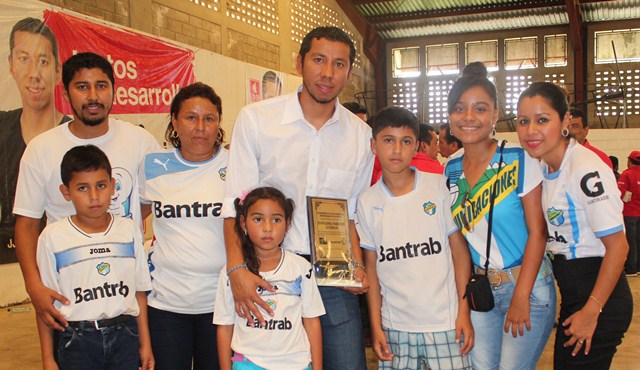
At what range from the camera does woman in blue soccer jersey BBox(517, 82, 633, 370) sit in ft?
6.64

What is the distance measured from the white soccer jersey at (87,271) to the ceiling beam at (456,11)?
1519 cm

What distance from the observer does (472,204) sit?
7.51 ft

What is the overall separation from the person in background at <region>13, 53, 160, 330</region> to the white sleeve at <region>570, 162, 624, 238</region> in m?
1.89

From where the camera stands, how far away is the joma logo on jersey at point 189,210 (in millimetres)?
2377

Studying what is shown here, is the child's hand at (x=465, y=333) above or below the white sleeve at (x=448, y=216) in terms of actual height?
below

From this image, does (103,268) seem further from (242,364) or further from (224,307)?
(242,364)

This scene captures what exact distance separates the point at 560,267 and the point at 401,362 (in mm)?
766

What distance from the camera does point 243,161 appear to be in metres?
2.32

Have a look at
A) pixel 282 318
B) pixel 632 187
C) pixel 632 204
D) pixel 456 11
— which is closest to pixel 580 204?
pixel 282 318

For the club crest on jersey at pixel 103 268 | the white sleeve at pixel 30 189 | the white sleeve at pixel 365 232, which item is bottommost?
the club crest on jersey at pixel 103 268

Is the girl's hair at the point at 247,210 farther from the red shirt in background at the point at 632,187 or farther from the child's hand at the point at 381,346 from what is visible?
the red shirt in background at the point at 632,187

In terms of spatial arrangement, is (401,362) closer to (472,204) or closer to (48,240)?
(472,204)

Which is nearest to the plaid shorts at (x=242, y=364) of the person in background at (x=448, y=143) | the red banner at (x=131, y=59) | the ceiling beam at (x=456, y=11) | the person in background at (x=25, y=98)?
the person in background at (x=448, y=143)

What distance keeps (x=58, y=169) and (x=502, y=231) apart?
6.26ft
